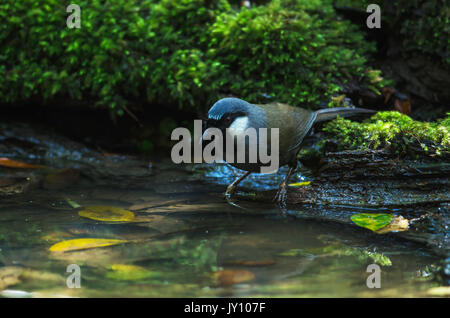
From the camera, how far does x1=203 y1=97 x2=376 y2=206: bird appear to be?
11.8ft

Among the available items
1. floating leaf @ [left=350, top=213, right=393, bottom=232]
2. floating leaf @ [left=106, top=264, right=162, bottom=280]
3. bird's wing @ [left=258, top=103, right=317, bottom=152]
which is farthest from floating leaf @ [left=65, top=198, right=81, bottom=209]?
floating leaf @ [left=350, top=213, right=393, bottom=232]

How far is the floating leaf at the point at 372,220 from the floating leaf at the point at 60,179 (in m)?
3.02

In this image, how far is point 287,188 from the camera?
13.5 ft

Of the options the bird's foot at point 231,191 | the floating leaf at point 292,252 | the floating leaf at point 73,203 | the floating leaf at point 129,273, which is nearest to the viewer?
the floating leaf at point 129,273

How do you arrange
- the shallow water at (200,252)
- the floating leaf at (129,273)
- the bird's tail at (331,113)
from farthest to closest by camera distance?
1. the bird's tail at (331,113)
2. the floating leaf at (129,273)
3. the shallow water at (200,252)

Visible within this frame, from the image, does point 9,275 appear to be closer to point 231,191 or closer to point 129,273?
point 129,273

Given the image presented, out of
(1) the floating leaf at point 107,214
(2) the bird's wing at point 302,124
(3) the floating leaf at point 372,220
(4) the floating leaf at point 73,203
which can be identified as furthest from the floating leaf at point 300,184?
(4) the floating leaf at point 73,203

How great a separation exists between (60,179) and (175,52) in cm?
215

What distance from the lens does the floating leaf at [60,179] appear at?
172 inches

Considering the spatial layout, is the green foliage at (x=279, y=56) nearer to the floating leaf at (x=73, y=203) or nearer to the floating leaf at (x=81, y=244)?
the floating leaf at (x=73, y=203)

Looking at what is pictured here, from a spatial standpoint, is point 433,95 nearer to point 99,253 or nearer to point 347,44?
point 347,44

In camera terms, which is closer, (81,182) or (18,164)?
(81,182)

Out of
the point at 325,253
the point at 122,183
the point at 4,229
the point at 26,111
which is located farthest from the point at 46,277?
the point at 26,111
